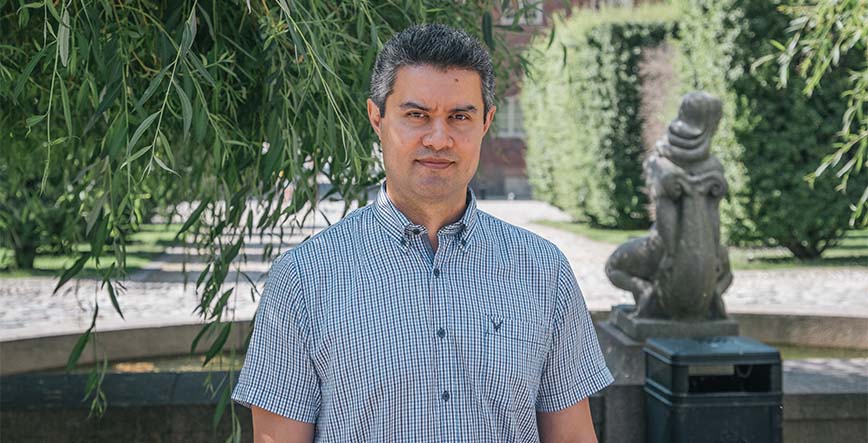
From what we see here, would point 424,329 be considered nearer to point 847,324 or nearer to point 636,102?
point 847,324

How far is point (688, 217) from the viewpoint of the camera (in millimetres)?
5574

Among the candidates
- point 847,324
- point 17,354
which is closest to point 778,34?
point 847,324

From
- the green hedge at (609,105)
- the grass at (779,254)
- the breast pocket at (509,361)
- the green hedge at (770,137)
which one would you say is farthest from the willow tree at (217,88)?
the green hedge at (609,105)

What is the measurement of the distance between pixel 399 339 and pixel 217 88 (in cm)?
92

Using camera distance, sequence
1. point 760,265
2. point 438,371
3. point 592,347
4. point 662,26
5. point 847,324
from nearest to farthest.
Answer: point 438,371 → point 592,347 → point 847,324 → point 760,265 → point 662,26

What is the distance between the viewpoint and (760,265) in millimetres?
14953

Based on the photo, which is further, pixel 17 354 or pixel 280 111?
pixel 17 354

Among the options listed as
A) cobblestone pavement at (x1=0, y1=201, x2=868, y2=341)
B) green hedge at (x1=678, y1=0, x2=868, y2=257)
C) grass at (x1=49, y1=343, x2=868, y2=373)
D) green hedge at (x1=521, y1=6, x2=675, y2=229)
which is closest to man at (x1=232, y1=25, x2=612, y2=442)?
grass at (x1=49, y1=343, x2=868, y2=373)

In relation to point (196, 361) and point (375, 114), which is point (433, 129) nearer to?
point (375, 114)

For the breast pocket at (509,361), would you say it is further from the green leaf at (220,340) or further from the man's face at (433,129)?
the green leaf at (220,340)

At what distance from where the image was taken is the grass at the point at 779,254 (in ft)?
50.4

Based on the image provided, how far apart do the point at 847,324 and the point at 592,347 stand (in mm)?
5677

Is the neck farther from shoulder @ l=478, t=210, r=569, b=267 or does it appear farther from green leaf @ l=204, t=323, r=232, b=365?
green leaf @ l=204, t=323, r=232, b=365

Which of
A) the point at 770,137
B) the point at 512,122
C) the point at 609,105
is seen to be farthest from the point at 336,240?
the point at 512,122
